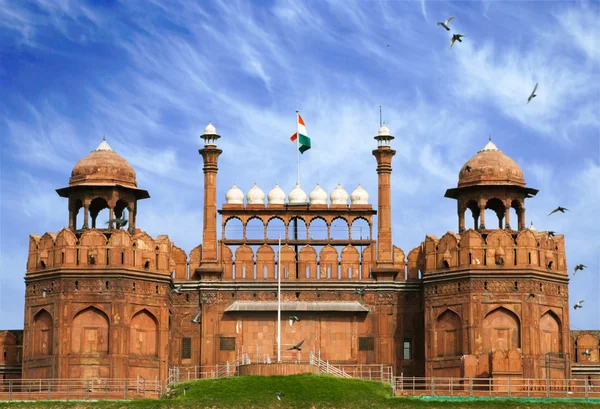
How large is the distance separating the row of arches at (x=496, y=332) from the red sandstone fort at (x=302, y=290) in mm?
69

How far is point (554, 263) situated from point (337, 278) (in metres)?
11.3

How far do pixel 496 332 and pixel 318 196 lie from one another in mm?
Answer: 13008

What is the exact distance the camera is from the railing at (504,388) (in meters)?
73.2

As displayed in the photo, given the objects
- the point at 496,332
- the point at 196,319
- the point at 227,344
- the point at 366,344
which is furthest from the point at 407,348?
the point at 196,319

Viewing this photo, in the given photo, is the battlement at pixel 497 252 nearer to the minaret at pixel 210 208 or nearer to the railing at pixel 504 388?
the railing at pixel 504 388

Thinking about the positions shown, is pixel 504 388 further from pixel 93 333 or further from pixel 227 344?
pixel 93 333

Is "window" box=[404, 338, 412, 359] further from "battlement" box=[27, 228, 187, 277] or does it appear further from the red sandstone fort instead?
"battlement" box=[27, 228, 187, 277]

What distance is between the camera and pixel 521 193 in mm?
80875

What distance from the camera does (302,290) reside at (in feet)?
268

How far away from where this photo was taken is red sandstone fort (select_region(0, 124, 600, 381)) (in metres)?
76.1

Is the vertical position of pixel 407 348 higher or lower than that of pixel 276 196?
lower

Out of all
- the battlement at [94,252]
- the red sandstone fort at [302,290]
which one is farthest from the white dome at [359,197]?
the battlement at [94,252]

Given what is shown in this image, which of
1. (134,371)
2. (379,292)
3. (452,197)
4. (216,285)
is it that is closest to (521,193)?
(452,197)

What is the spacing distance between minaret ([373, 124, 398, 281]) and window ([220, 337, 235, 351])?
27.0 ft
